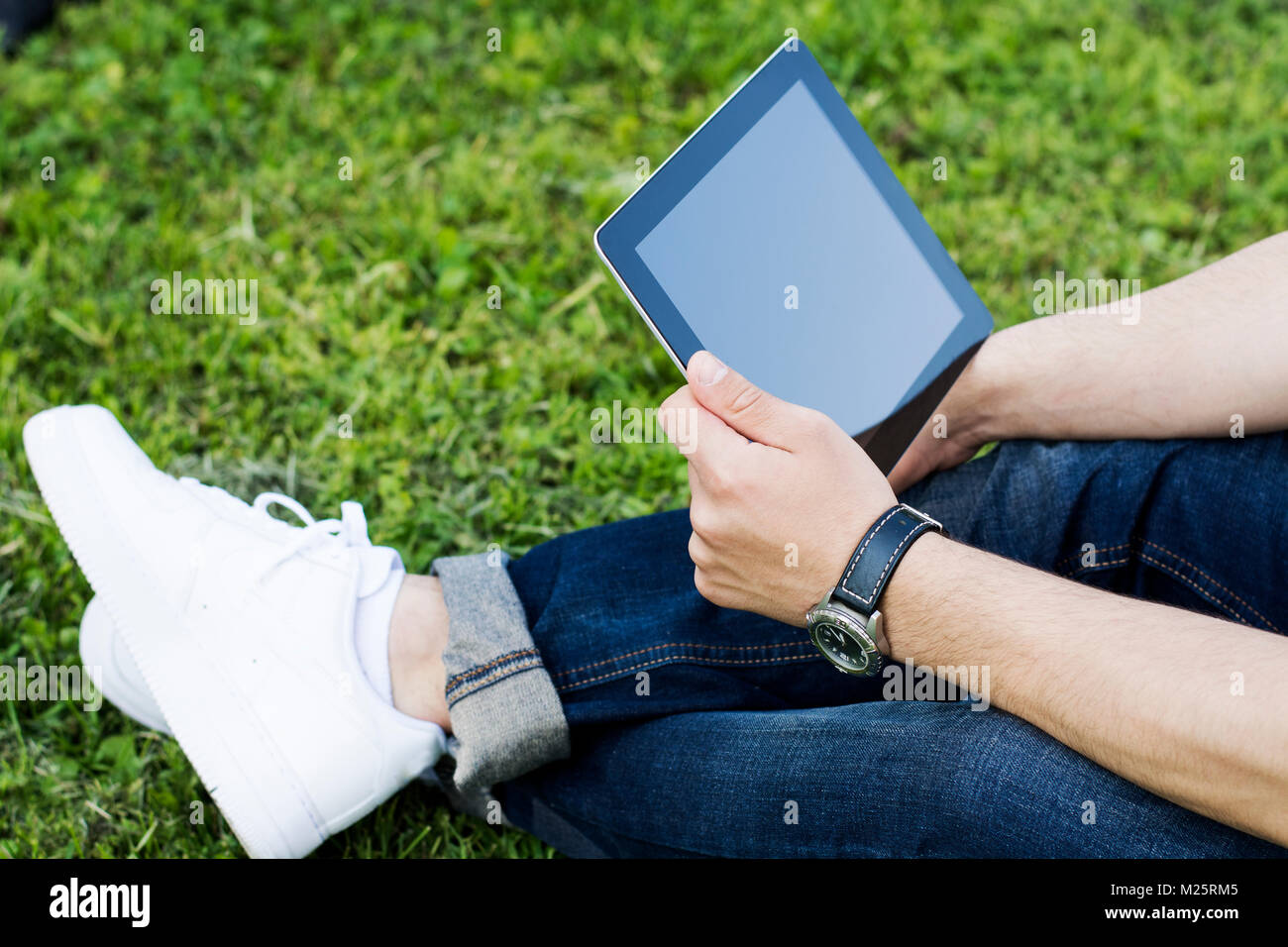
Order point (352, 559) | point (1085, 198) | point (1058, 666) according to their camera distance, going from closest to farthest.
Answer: point (1058, 666) → point (352, 559) → point (1085, 198)

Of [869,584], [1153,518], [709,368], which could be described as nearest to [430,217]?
[709,368]

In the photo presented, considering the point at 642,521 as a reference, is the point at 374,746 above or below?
below

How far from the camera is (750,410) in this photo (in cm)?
121

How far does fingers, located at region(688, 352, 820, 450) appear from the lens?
120 cm

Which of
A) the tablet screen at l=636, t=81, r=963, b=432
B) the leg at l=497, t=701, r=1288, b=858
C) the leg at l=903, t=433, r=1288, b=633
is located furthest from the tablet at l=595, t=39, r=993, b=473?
the leg at l=497, t=701, r=1288, b=858

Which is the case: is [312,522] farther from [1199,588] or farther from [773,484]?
[1199,588]

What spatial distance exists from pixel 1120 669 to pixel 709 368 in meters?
0.55

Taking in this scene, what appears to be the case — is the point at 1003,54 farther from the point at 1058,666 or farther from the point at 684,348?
the point at 1058,666

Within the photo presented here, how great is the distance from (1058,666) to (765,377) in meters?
0.49

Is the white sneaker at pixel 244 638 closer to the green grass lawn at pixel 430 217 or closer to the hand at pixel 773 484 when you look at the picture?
the green grass lawn at pixel 430 217

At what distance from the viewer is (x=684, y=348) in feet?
4.16
